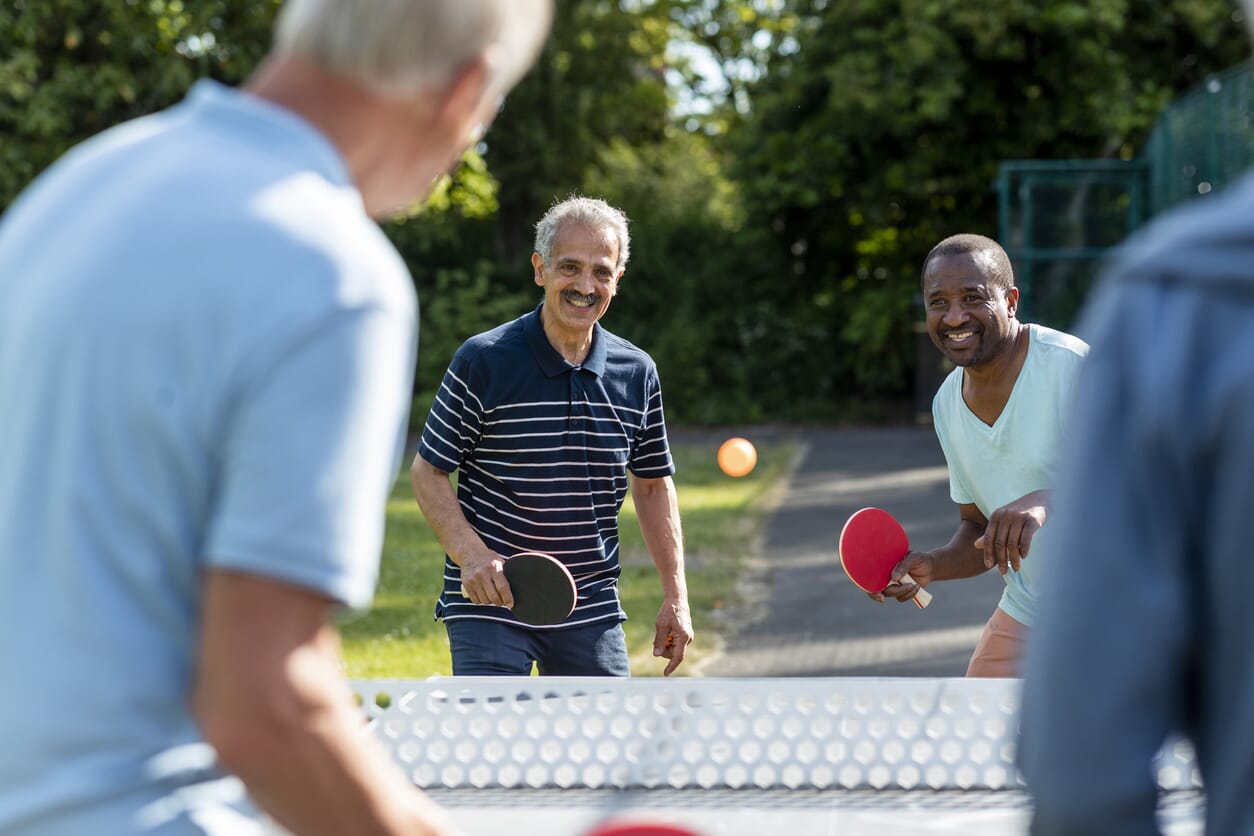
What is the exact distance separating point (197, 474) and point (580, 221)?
338 cm

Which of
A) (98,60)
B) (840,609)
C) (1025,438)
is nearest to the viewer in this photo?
(1025,438)

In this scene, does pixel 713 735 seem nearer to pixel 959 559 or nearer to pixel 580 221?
pixel 959 559

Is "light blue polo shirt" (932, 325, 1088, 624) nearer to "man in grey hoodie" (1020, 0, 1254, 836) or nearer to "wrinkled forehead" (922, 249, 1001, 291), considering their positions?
"wrinkled forehead" (922, 249, 1001, 291)

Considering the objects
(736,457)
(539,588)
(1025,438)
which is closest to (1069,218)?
(736,457)

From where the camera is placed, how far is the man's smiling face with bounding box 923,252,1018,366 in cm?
439

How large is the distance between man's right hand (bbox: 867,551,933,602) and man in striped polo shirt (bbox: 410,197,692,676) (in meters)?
0.66

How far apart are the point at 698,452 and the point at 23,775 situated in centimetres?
2009

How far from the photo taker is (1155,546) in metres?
1.08

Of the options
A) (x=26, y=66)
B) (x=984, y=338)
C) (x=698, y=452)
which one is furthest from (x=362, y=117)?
(x=26, y=66)

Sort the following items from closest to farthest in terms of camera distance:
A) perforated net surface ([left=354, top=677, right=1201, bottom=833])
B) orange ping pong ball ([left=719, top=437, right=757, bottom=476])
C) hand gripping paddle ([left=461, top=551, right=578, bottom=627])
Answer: perforated net surface ([left=354, top=677, right=1201, bottom=833]), hand gripping paddle ([left=461, top=551, right=578, bottom=627]), orange ping pong ball ([left=719, top=437, right=757, bottom=476])

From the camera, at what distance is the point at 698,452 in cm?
2133

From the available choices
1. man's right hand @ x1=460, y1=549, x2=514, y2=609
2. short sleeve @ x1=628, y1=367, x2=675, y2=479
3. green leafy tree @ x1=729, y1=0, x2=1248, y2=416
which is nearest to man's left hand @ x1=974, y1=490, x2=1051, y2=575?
short sleeve @ x1=628, y1=367, x2=675, y2=479

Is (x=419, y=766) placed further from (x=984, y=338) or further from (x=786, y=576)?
(x=786, y=576)

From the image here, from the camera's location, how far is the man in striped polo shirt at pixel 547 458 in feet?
14.7
